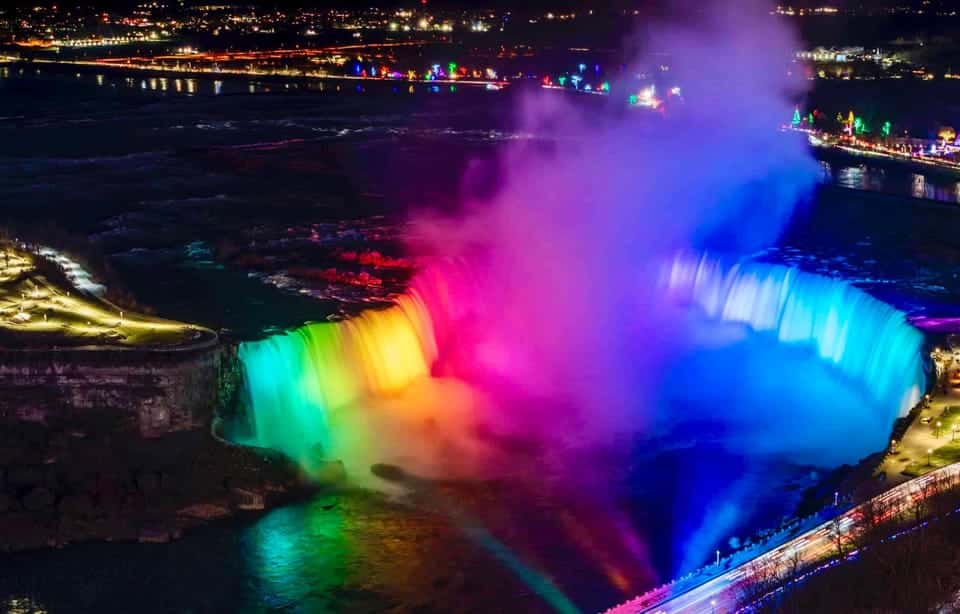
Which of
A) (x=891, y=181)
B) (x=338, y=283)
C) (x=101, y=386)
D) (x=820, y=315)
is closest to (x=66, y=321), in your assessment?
(x=101, y=386)

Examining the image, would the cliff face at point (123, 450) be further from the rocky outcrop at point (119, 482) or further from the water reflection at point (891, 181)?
the water reflection at point (891, 181)

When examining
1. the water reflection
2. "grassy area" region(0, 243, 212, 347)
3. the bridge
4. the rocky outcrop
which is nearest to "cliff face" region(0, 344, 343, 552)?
the rocky outcrop

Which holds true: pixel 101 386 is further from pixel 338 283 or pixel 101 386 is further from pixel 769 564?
pixel 769 564

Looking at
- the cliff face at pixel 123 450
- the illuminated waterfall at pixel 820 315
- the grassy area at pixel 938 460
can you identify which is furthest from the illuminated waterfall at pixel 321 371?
the grassy area at pixel 938 460

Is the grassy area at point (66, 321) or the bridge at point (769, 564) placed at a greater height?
the grassy area at point (66, 321)

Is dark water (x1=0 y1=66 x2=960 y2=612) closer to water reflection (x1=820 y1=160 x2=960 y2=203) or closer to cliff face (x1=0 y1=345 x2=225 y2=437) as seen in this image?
water reflection (x1=820 y1=160 x2=960 y2=203)

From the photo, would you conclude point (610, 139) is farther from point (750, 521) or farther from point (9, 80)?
point (9, 80)
